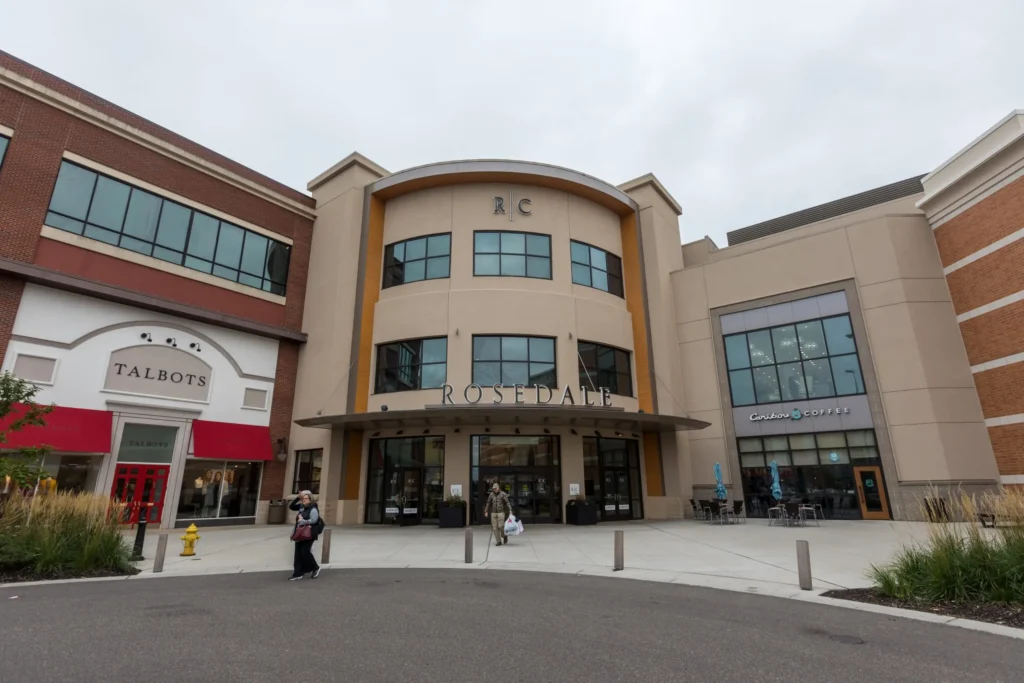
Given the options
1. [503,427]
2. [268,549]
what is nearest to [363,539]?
[268,549]

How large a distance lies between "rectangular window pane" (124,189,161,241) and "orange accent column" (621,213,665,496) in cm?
2055

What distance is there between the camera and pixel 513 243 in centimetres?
2297

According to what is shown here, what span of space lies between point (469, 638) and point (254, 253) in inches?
862

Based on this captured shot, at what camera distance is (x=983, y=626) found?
6.09m

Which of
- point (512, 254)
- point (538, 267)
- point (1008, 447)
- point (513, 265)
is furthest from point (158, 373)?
point (1008, 447)

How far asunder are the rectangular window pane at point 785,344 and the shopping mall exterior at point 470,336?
0.33 feet

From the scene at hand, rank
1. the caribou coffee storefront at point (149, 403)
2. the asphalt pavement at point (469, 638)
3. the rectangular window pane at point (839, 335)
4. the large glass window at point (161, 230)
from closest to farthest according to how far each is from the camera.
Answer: the asphalt pavement at point (469, 638) < the caribou coffee storefront at point (149, 403) < the large glass window at point (161, 230) < the rectangular window pane at point (839, 335)

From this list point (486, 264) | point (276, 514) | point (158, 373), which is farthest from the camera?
point (486, 264)

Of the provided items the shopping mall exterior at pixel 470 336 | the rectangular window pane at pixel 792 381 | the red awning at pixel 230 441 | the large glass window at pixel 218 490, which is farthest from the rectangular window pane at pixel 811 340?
the large glass window at pixel 218 490

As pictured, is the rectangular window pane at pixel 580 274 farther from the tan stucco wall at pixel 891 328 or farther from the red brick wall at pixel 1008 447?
the red brick wall at pixel 1008 447

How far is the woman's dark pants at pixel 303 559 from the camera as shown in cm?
970

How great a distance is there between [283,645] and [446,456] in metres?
14.6

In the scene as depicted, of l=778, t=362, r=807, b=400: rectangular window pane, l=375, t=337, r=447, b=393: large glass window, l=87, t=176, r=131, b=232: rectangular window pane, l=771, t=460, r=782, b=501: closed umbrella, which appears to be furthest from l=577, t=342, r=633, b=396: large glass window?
l=87, t=176, r=131, b=232: rectangular window pane

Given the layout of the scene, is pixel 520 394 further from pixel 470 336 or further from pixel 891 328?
pixel 891 328
